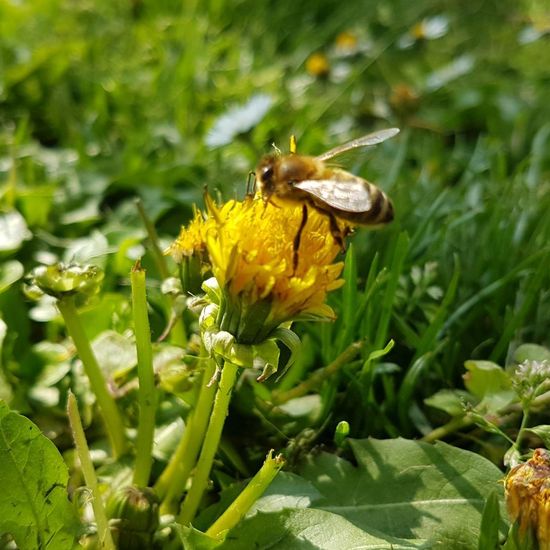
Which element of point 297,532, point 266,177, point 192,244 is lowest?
point 297,532

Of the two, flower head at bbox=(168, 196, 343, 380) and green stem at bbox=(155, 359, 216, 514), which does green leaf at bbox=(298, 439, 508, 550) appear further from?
flower head at bbox=(168, 196, 343, 380)

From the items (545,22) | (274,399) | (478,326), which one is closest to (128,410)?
(274,399)

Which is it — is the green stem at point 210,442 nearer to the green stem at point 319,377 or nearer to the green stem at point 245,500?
the green stem at point 245,500

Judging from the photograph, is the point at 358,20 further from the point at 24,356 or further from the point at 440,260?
the point at 24,356

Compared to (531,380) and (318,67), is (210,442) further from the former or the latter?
(318,67)

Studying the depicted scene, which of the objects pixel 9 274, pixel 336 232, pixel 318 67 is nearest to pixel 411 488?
pixel 336 232
